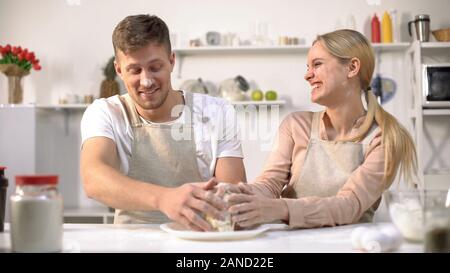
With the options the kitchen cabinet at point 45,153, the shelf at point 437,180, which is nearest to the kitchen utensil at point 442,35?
the shelf at point 437,180

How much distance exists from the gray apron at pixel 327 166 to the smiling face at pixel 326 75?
0.28 ft

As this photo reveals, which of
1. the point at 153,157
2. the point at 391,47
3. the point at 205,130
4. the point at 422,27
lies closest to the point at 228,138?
the point at 205,130

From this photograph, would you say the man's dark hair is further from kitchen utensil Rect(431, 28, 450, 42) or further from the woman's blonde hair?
kitchen utensil Rect(431, 28, 450, 42)

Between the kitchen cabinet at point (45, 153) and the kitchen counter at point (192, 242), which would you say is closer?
the kitchen counter at point (192, 242)

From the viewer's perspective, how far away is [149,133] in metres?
1.05

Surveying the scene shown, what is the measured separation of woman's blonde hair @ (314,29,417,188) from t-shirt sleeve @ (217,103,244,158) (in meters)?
0.24

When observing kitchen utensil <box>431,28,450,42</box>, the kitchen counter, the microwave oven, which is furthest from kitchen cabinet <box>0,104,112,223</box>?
the microwave oven

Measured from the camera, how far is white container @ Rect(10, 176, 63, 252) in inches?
23.0

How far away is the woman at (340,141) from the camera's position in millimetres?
925

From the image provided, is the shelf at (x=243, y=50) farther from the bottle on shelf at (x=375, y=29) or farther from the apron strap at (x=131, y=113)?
the apron strap at (x=131, y=113)

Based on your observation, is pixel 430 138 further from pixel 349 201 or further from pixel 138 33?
pixel 138 33

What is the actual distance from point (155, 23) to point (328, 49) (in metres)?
0.33

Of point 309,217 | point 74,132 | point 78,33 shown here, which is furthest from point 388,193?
point 74,132

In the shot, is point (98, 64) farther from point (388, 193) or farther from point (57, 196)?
point (388, 193)
